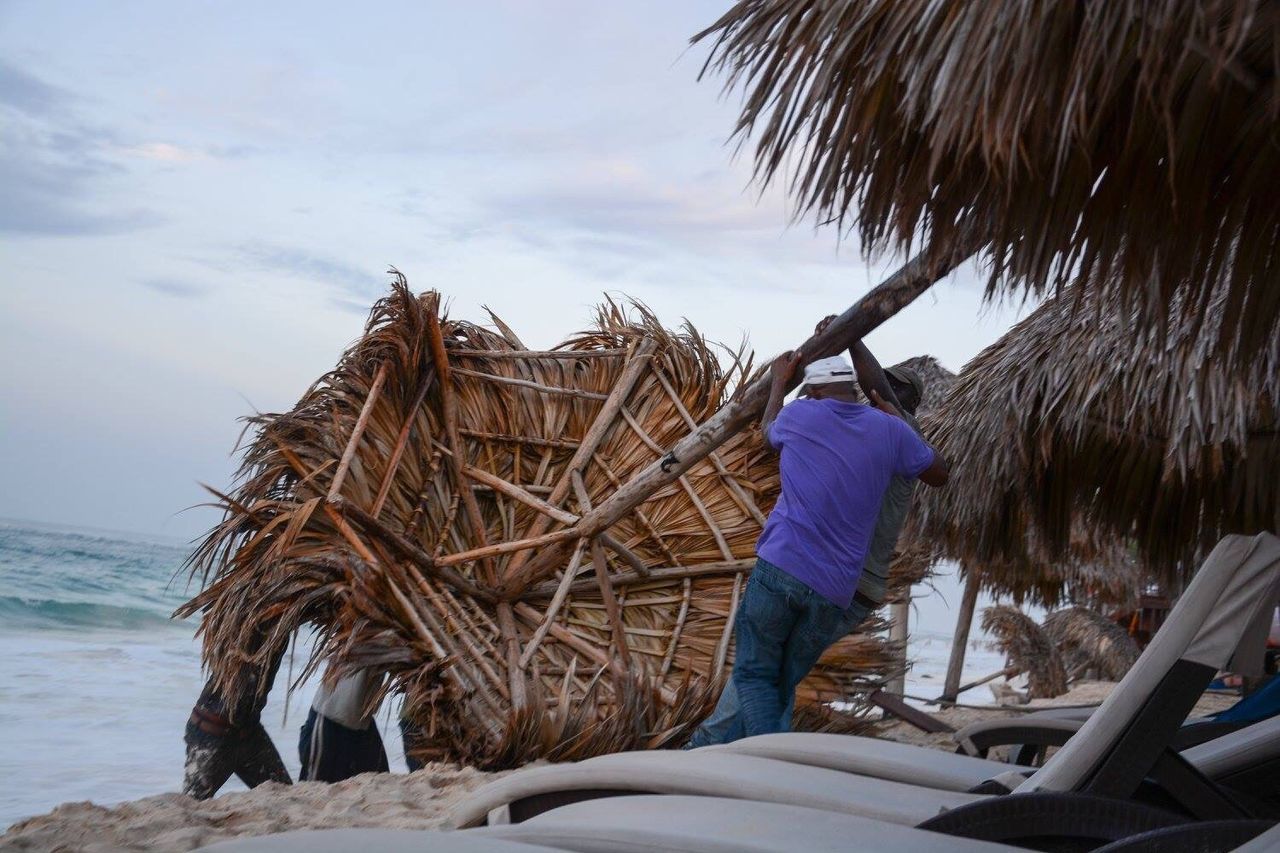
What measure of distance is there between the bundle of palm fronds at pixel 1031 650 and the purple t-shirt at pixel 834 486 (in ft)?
33.0

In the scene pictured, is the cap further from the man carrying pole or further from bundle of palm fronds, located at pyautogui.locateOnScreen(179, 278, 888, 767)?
bundle of palm fronds, located at pyautogui.locateOnScreen(179, 278, 888, 767)

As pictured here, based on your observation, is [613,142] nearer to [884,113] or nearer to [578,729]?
[578,729]

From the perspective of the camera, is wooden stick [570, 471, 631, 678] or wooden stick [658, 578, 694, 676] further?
wooden stick [658, 578, 694, 676]

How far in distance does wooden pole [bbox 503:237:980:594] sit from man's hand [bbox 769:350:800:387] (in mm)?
35

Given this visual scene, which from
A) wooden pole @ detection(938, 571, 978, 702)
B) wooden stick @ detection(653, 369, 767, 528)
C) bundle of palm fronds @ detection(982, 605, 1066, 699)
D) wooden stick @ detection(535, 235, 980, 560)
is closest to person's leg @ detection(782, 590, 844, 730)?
wooden stick @ detection(535, 235, 980, 560)

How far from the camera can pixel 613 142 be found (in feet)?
35.9

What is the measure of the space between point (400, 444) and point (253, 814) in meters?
1.89

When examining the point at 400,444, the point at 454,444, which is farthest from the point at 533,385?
the point at 400,444

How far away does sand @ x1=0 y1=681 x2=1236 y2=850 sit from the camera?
2654 millimetres

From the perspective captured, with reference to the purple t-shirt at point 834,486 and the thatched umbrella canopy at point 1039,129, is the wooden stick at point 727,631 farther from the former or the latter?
the thatched umbrella canopy at point 1039,129

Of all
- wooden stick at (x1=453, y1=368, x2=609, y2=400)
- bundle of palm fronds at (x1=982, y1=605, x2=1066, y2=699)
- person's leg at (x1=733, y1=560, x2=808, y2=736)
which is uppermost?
wooden stick at (x1=453, y1=368, x2=609, y2=400)

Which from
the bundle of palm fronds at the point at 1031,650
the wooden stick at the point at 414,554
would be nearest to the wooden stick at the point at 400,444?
the wooden stick at the point at 414,554

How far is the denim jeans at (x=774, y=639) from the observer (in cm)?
352

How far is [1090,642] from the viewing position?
13.5 m
